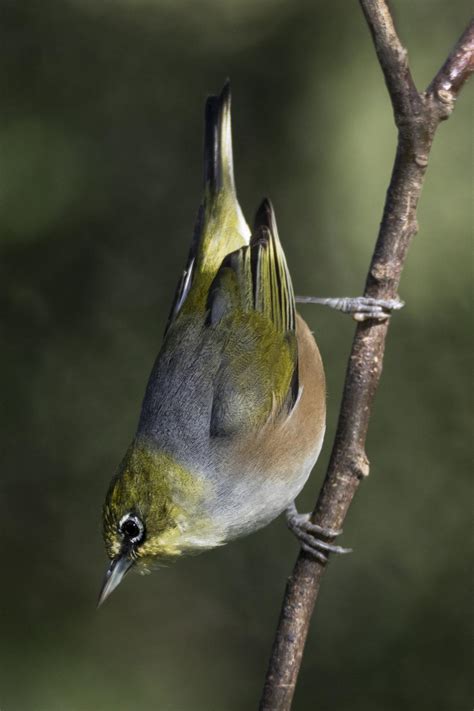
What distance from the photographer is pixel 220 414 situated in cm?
334

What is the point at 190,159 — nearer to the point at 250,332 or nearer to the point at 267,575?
the point at 250,332

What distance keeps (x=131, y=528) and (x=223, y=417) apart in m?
0.51

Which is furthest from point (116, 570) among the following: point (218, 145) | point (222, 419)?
point (218, 145)

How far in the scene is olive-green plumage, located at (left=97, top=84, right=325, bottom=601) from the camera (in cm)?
314

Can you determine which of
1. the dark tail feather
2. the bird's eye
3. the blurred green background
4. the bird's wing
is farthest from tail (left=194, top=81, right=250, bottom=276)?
the bird's eye

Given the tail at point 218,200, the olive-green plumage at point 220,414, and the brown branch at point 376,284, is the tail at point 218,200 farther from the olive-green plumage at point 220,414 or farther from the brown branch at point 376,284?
the brown branch at point 376,284

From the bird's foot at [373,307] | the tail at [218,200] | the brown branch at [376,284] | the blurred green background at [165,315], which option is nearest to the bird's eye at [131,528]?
the brown branch at [376,284]

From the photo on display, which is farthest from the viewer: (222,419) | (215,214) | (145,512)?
(215,214)

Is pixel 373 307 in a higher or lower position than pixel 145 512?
higher

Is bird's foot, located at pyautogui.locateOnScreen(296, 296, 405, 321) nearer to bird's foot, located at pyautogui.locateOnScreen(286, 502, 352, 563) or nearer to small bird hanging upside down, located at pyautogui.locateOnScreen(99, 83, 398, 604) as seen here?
small bird hanging upside down, located at pyautogui.locateOnScreen(99, 83, 398, 604)

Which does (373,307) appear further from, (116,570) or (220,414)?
(116,570)

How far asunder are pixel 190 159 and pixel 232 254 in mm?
1478

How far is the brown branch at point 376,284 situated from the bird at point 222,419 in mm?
152

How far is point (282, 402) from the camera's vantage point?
3.53m
